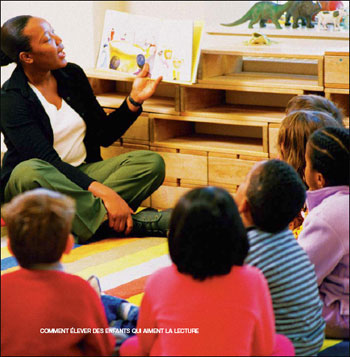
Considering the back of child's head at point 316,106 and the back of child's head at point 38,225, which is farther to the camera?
the back of child's head at point 316,106

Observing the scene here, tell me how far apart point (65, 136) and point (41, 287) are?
1689 millimetres

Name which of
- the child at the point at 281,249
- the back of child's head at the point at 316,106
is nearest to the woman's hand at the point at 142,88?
the back of child's head at the point at 316,106

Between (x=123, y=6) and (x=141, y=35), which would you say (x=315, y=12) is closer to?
(x=141, y=35)

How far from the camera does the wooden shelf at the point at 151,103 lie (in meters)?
3.18

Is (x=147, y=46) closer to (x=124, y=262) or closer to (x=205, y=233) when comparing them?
(x=124, y=262)

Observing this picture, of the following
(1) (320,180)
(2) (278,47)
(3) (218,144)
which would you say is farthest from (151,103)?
(1) (320,180)

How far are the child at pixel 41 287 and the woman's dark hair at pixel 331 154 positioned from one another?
0.70 meters

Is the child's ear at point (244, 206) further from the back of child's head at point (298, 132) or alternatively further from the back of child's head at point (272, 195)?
the back of child's head at point (298, 132)

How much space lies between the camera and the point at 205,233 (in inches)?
51.5

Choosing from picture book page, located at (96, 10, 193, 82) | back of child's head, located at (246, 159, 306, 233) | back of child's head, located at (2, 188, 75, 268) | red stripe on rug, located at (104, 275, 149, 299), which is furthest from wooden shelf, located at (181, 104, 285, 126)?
back of child's head, located at (2, 188, 75, 268)

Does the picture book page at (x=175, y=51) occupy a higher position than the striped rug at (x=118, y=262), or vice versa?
the picture book page at (x=175, y=51)

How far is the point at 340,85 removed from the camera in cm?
282

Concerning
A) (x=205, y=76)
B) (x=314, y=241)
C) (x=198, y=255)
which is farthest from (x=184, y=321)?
(x=205, y=76)

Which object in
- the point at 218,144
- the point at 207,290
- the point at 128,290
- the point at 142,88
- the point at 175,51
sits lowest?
the point at 128,290
